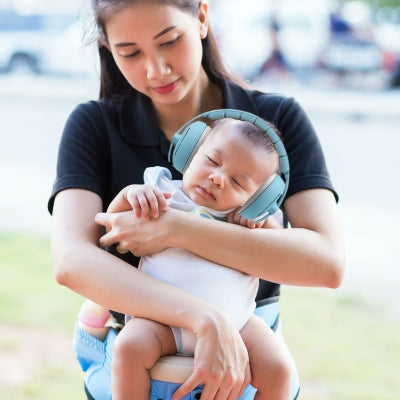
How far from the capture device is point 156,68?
170cm

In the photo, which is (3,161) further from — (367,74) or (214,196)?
(367,74)

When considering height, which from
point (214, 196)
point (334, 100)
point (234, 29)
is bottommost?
point (334, 100)

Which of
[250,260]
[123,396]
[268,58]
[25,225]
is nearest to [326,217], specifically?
[250,260]

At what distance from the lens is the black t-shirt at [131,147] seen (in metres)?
1.78

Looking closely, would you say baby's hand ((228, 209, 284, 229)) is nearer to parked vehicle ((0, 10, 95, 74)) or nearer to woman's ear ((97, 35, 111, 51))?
woman's ear ((97, 35, 111, 51))

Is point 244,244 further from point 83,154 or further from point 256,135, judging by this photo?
point 83,154

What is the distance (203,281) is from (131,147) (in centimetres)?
46

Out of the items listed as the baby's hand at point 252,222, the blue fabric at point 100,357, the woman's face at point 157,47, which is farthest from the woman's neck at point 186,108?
the blue fabric at point 100,357

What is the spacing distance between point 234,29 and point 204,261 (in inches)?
416

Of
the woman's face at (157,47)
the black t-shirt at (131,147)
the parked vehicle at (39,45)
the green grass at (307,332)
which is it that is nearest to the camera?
the woman's face at (157,47)

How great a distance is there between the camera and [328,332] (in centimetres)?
352

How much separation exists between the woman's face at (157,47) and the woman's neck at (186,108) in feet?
0.46

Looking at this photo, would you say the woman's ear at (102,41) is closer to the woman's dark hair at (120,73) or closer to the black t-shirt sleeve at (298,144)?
the woman's dark hair at (120,73)

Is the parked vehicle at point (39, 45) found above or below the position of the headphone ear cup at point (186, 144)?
below
